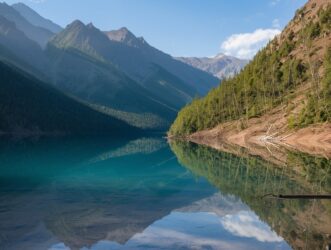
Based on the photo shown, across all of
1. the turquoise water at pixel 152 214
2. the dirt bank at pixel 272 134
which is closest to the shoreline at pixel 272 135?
the dirt bank at pixel 272 134

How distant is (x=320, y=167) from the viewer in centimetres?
5969

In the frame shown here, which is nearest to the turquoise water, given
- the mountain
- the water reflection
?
the water reflection

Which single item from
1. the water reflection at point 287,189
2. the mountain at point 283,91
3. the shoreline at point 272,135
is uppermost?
the mountain at point 283,91

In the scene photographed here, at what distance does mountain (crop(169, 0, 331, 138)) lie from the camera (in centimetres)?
12225

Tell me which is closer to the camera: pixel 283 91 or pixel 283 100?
pixel 283 100

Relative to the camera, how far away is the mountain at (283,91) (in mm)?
122250

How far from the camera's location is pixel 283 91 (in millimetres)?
166125

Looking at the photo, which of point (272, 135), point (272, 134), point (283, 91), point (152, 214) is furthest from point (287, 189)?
point (283, 91)

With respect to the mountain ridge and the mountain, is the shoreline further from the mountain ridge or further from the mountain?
the mountain

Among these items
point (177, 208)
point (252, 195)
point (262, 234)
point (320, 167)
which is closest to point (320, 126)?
point (320, 167)

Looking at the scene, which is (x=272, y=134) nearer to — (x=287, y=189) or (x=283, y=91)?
(x=283, y=91)

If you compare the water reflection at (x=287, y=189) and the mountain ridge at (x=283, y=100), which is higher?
the mountain ridge at (x=283, y=100)

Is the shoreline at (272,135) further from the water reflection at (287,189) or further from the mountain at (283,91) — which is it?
the water reflection at (287,189)

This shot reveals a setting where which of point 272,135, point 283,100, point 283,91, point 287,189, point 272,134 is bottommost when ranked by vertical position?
point 287,189
